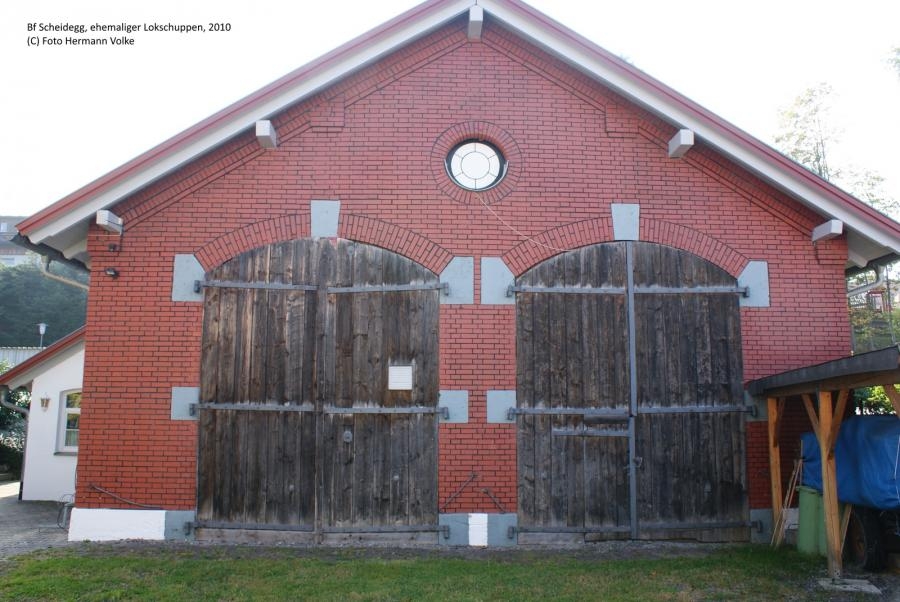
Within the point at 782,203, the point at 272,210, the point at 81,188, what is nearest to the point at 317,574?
the point at 272,210

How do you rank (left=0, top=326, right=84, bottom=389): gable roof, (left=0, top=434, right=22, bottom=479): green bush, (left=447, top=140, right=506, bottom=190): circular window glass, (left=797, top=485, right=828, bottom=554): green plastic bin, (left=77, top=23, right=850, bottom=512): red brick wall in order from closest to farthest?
(left=797, top=485, right=828, bottom=554): green plastic bin
(left=77, top=23, right=850, bottom=512): red brick wall
(left=447, top=140, right=506, bottom=190): circular window glass
(left=0, top=326, right=84, bottom=389): gable roof
(left=0, top=434, right=22, bottom=479): green bush

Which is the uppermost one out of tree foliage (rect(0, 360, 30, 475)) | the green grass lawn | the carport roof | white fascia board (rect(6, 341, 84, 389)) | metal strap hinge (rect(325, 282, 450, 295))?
metal strap hinge (rect(325, 282, 450, 295))

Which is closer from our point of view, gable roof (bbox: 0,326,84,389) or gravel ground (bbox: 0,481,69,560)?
gravel ground (bbox: 0,481,69,560)

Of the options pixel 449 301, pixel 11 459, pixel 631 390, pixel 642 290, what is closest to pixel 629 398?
pixel 631 390

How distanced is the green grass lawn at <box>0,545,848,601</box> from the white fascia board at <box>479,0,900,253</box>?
4305 mm

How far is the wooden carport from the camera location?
6.52 metres

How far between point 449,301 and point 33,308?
5073 centimetres

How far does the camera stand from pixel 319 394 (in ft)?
29.8

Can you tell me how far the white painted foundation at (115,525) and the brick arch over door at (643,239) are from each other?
566 centimetres

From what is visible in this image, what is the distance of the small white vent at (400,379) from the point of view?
909 centimetres

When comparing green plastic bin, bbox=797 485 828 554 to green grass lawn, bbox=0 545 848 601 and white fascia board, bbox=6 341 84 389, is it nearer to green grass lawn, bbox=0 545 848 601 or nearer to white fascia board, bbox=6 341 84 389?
green grass lawn, bbox=0 545 848 601

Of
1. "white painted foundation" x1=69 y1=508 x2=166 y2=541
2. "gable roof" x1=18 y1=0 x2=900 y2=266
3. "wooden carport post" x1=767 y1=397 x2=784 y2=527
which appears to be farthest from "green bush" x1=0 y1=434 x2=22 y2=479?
"wooden carport post" x1=767 y1=397 x2=784 y2=527

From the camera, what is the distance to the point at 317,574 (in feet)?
24.5

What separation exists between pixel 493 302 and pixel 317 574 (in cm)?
389
